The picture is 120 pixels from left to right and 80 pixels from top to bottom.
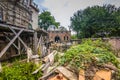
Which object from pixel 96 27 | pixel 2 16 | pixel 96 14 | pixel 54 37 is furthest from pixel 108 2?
pixel 2 16

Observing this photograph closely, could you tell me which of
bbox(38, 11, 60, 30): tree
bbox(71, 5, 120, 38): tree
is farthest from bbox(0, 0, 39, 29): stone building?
bbox(38, 11, 60, 30): tree

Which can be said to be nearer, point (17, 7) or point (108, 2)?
point (17, 7)

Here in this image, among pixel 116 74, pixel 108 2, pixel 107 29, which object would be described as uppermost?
pixel 108 2

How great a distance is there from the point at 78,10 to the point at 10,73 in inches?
1443

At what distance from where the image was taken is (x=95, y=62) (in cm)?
806

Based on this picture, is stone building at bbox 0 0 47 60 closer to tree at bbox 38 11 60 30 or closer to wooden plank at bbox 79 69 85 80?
wooden plank at bbox 79 69 85 80

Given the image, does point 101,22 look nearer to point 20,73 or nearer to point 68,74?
point 68,74

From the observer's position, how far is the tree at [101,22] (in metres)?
33.2

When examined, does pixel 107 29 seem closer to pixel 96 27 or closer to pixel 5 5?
pixel 96 27

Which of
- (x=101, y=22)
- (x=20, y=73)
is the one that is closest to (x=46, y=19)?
(x=101, y=22)

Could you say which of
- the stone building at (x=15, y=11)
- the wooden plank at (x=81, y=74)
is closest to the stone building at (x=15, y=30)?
the stone building at (x=15, y=11)

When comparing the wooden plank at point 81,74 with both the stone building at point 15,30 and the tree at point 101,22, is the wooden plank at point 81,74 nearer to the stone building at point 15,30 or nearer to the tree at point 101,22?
the stone building at point 15,30

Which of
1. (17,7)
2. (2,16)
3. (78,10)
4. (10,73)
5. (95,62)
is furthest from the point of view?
(78,10)

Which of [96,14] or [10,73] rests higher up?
[96,14]
